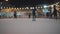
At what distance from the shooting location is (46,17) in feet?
26.8

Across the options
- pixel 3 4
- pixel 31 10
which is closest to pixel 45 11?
pixel 31 10

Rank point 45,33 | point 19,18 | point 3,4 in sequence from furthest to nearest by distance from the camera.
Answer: point 19,18 < point 3,4 < point 45,33

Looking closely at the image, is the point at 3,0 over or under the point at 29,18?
over

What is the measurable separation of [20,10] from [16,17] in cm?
108

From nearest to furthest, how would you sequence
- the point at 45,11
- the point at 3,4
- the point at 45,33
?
1. the point at 45,33
2. the point at 3,4
3. the point at 45,11

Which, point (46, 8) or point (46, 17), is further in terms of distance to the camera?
point (46, 17)

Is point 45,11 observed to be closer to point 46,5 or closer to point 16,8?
point 46,5

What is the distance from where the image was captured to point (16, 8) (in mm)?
7215

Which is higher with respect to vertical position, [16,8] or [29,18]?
[16,8]

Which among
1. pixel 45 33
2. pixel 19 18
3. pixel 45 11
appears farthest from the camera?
pixel 19 18

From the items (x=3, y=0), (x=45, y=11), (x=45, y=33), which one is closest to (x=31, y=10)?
(x=45, y=11)

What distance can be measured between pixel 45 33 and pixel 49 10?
3.15 m

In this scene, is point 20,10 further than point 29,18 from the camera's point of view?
No

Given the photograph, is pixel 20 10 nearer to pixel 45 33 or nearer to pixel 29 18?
pixel 29 18
